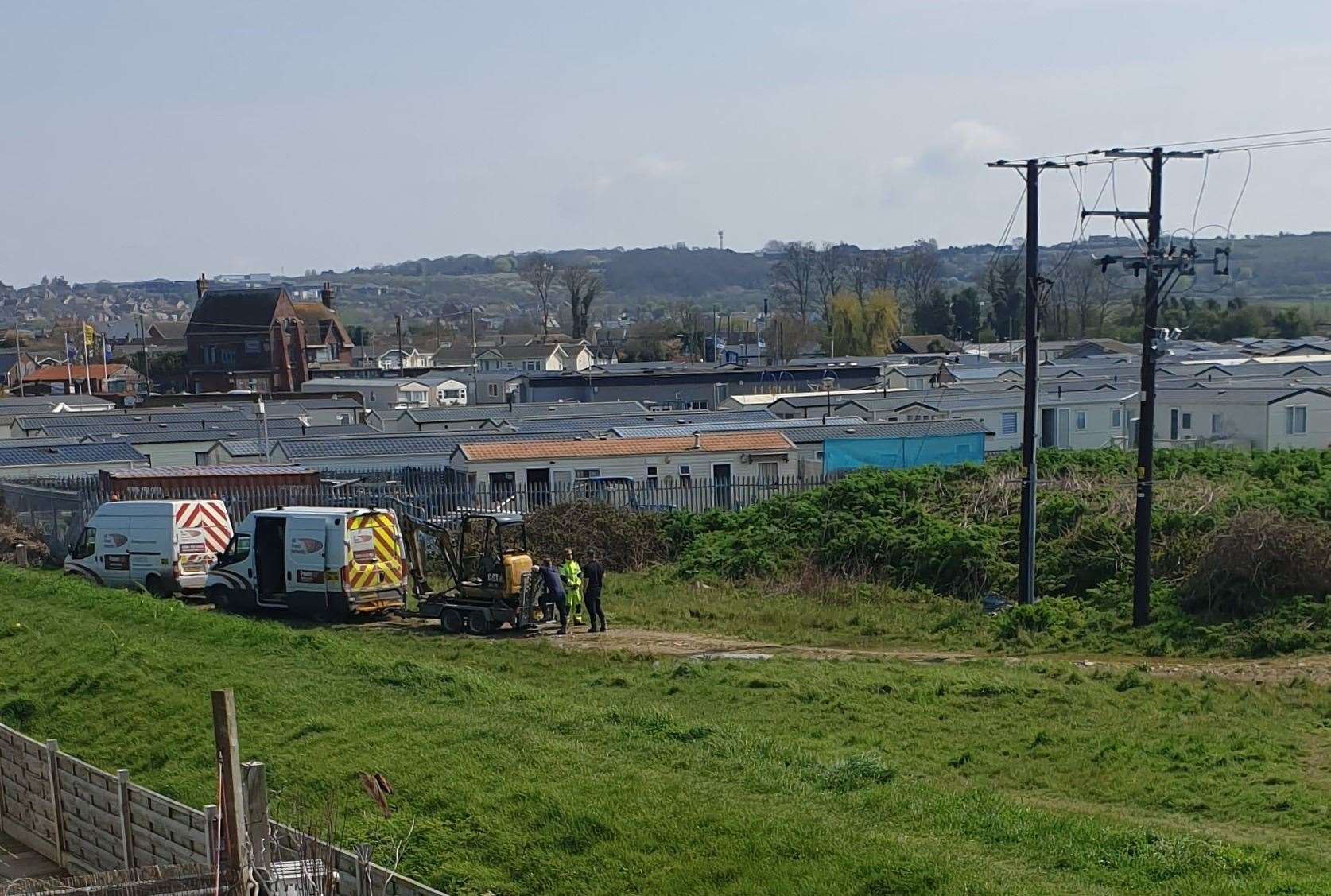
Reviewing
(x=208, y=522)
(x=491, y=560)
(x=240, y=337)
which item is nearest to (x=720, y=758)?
(x=491, y=560)

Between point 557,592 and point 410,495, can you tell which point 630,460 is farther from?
point 557,592

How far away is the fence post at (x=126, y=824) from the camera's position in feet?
40.1

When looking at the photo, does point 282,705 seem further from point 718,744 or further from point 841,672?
point 841,672

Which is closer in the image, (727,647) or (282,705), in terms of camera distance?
(282,705)

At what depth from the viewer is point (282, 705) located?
1673cm

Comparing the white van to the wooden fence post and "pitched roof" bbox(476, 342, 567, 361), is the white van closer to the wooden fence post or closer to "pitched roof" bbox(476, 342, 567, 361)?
the wooden fence post

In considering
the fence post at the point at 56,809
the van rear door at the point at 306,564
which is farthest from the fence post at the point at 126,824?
the van rear door at the point at 306,564

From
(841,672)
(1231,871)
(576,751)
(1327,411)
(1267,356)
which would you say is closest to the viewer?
(1231,871)

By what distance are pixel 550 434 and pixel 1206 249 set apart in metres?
25.3

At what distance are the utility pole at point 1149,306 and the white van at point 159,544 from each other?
55.9 ft

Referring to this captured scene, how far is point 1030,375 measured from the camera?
25.0 metres

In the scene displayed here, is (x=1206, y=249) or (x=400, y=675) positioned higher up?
(x=1206, y=249)

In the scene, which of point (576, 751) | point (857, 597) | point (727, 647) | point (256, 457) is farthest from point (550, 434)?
point (576, 751)

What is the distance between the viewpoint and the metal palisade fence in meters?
34.6
